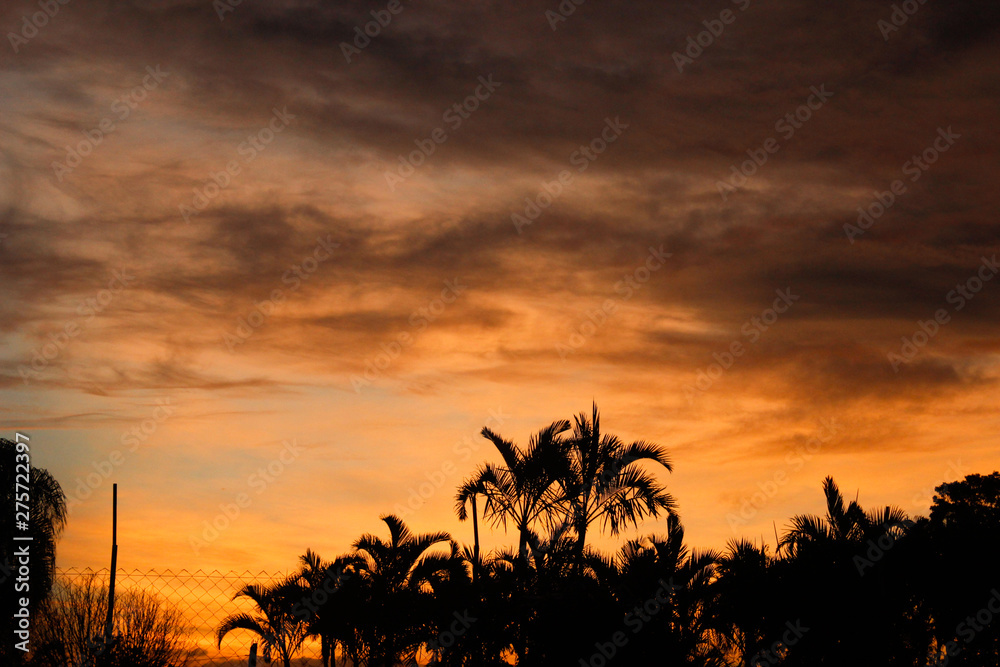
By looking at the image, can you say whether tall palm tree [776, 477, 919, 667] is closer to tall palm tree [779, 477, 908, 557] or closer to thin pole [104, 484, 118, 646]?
tall palm tree [779, 477, 908, 557]

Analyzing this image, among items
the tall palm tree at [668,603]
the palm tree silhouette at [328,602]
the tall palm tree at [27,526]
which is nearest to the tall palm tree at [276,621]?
the palm tree silhouette at [328,602]

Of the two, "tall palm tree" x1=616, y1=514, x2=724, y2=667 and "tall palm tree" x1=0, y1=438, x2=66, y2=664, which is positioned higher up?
"tall palm tree" x1=0, y1=438, x2=66, y2=664

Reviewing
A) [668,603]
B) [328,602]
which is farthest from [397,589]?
[668,603]

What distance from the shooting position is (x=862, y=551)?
22.3 m

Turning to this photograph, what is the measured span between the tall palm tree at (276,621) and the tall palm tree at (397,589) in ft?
7.95

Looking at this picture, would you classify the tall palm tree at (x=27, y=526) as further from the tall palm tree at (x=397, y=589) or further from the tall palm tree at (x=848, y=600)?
the tall palm tree at (x=848, y=600)

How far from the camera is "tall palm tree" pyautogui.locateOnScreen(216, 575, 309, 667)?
25.8 m

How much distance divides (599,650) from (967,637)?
1040 cm

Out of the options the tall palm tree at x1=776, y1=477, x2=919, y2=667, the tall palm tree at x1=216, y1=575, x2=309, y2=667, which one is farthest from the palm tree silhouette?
the tall palm tree at x1=776, y1=477, x2=919, y2=667

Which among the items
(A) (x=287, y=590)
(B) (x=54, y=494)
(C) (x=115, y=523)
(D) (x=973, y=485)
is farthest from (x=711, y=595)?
(D) (x=973, y=485)

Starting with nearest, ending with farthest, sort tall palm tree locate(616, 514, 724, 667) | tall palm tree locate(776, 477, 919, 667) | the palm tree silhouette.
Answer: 1. tall palm tree locate(616, 514, 724, 667)
2. tall palm tree locate(776, 477, 919, 667)
3. the palm tree silhouette

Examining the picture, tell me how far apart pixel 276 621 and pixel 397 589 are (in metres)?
4.72

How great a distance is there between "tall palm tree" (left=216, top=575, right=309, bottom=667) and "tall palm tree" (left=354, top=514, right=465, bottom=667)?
2425 millimetres

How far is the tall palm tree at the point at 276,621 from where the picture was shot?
2575 cm
